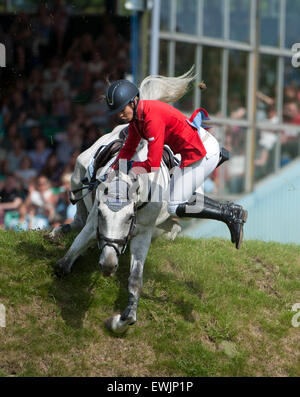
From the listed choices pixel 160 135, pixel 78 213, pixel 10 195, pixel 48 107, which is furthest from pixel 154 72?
pixel 160 135

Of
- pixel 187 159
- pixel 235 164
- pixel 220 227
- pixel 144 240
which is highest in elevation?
pixel 187 159

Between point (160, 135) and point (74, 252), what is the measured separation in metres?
1.58

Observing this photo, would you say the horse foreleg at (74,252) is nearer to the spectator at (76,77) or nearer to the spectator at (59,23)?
the spectator at (76,77)

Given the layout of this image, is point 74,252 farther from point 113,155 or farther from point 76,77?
point 76,77

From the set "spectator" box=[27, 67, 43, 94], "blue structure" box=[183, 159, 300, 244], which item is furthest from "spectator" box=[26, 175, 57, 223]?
"blue structure" box=[183, 159, 300, 244]

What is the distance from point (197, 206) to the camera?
21.9 feet

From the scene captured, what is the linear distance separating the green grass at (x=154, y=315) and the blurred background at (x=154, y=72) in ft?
12.8

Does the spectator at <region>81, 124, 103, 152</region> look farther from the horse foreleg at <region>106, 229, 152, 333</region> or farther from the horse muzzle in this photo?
the horse muzzle

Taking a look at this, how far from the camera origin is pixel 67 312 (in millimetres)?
6375

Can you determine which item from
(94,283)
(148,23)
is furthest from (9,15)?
(94,283)

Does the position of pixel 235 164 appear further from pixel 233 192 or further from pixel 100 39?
pixel 100 39

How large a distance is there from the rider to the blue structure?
17.2 ft

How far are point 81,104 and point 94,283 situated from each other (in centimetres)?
616

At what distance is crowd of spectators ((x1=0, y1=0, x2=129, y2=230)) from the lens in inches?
440
